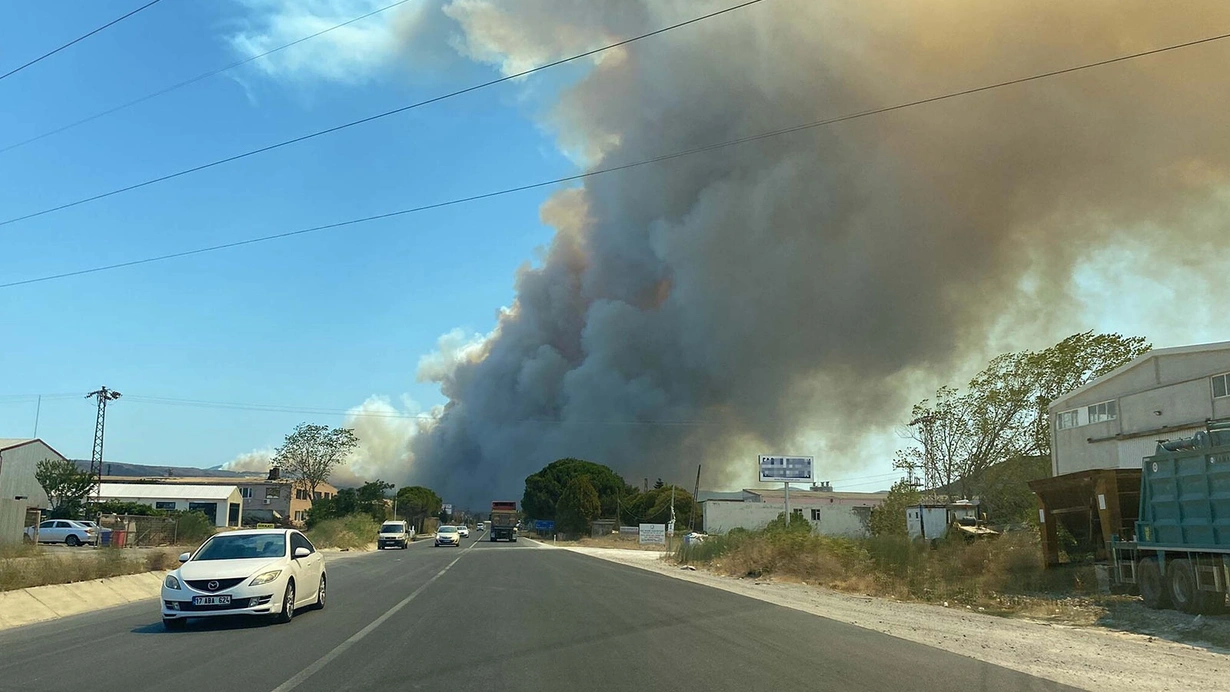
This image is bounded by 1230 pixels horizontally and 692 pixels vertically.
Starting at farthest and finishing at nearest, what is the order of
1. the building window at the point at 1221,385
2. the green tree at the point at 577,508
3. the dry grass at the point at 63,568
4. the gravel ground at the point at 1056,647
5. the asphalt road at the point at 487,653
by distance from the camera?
the green tree at the point at 577,508
the building window at the point at 1221,385
the dry grass at the point at 63,568
the gravel ground at the point at 1056,647
the asphalt road at the point at 487,653

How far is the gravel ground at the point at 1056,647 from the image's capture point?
9531 millimetres

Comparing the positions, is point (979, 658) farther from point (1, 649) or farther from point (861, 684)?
point (1, 649)

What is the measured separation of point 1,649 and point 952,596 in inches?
725

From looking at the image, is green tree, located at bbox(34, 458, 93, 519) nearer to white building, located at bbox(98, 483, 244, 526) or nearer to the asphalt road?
white building, located at bbox(98, 483, 244, 526)

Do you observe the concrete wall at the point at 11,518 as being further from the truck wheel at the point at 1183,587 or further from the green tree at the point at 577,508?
the green tree at the point at 577,508

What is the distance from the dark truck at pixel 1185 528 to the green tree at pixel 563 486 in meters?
96.2

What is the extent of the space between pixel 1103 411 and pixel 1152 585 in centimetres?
2099

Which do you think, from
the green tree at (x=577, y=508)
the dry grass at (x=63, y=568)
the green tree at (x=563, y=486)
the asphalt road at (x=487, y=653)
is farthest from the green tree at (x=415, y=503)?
the asphalt road at (x=487, y=653)

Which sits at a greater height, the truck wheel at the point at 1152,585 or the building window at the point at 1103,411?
the building window at the point at 1103,411

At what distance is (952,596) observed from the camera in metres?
20.3

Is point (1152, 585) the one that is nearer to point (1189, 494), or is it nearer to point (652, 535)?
point (1189, 494)

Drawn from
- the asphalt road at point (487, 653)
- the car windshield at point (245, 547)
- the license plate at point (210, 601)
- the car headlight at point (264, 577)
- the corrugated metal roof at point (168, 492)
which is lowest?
the asphalt road at point (487, 653)

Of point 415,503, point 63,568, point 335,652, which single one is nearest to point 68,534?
point 63,568

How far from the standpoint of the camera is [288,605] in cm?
→ 1316
